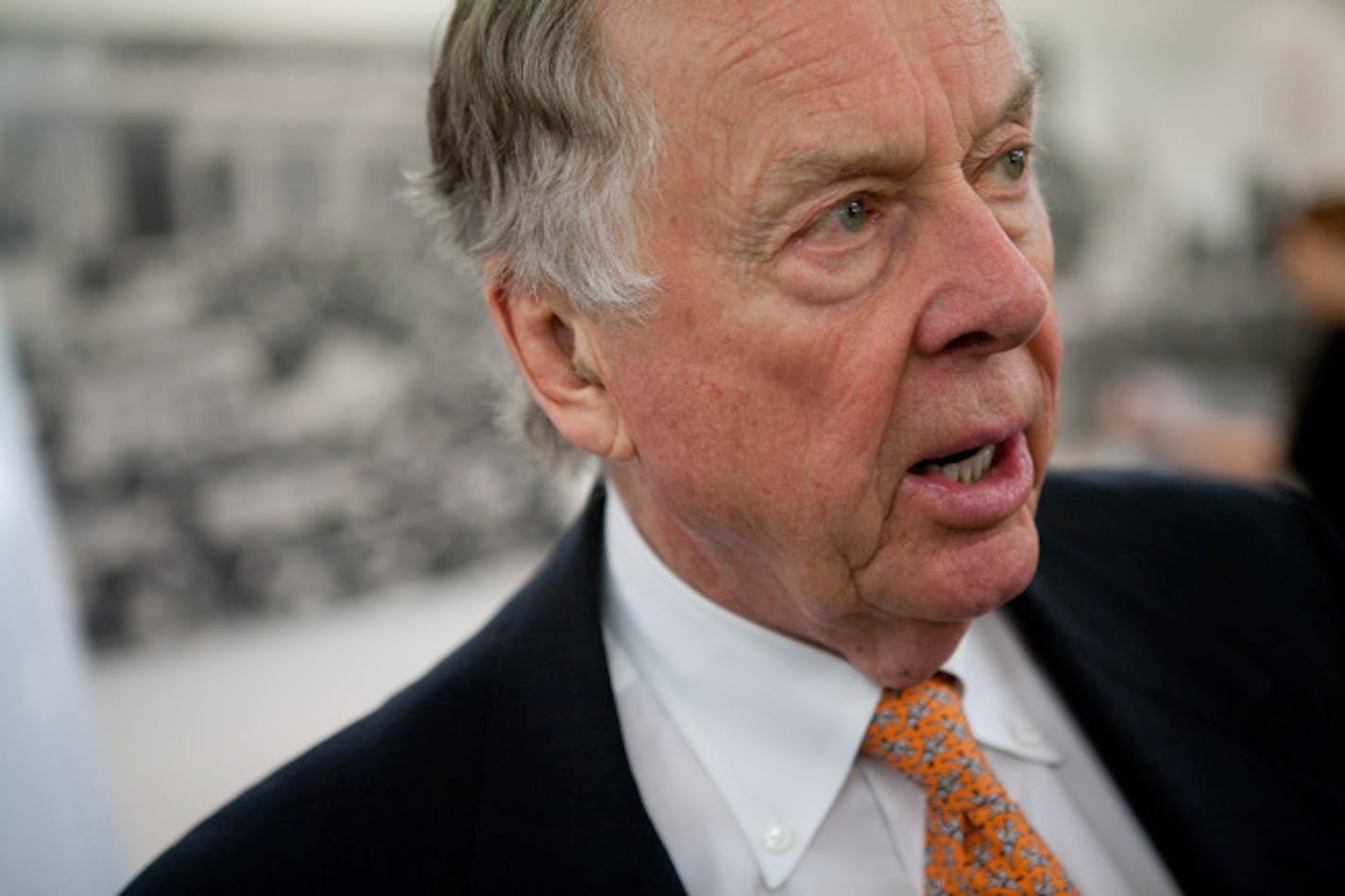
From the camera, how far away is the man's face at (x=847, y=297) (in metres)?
0.96

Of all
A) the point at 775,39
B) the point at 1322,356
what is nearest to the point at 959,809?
the point at 775,39

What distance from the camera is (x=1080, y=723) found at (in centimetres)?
128

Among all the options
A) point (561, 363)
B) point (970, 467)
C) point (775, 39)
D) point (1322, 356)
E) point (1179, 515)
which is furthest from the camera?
point (1322, 356)

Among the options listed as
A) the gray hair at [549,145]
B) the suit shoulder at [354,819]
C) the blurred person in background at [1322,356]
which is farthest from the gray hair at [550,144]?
the blurred person in background at [1322,356]

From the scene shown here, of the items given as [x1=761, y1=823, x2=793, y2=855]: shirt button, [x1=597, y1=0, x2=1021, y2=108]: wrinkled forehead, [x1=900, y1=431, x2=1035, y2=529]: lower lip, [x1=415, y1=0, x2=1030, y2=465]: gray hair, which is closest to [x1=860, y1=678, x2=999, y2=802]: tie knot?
[x1=761, y1=823, x2=793, y2=855]: shirt button

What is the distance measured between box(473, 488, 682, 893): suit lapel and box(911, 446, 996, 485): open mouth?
1.31 ft

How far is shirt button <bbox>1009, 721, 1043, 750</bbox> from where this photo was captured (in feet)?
4.02

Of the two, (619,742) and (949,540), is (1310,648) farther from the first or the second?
(619,742)

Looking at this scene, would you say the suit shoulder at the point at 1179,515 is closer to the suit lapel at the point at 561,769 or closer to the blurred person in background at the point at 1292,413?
the suit lapel at the point at 561,769

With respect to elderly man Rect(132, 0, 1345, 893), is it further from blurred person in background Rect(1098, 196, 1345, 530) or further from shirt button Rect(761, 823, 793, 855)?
blurred person in background Rect(1098, 196, 1345, 530)

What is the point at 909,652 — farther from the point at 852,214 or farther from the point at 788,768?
the point at 852,214

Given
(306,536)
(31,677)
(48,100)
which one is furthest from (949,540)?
(48,100)

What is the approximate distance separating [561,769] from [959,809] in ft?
1.29

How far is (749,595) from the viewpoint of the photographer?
118cm
